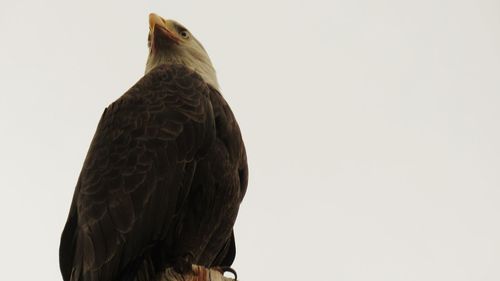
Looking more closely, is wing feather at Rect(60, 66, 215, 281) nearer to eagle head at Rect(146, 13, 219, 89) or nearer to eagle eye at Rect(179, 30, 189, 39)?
eagle head at Rect(146, 13, 219, 89)

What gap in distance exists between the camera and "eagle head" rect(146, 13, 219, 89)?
6180mm

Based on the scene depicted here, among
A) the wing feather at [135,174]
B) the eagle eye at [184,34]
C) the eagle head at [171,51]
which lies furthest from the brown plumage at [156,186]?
the eagle eye at [184,34]

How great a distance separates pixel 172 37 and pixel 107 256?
2.40 m

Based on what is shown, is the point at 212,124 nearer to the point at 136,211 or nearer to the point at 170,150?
the point at 170,150

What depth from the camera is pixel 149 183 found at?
15.4ft

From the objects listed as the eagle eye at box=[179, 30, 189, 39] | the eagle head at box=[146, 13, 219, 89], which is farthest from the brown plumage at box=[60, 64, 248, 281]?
the eagle eye at box=[179, 30, 189, 39]

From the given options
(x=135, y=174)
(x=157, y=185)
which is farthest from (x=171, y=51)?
(x=157, y=185)

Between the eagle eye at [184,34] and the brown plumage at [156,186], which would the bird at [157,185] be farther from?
the eagle eye at [184,34]

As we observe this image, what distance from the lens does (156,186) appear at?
4672 millimetres

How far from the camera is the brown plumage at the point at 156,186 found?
4551mm

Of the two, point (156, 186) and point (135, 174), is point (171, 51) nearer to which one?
point (135, 174)

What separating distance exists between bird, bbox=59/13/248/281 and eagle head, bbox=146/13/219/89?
0.75 m

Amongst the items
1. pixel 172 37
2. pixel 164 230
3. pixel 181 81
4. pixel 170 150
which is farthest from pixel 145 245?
pixel 172 37

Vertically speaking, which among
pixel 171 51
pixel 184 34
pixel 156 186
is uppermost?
pixel 184 34
